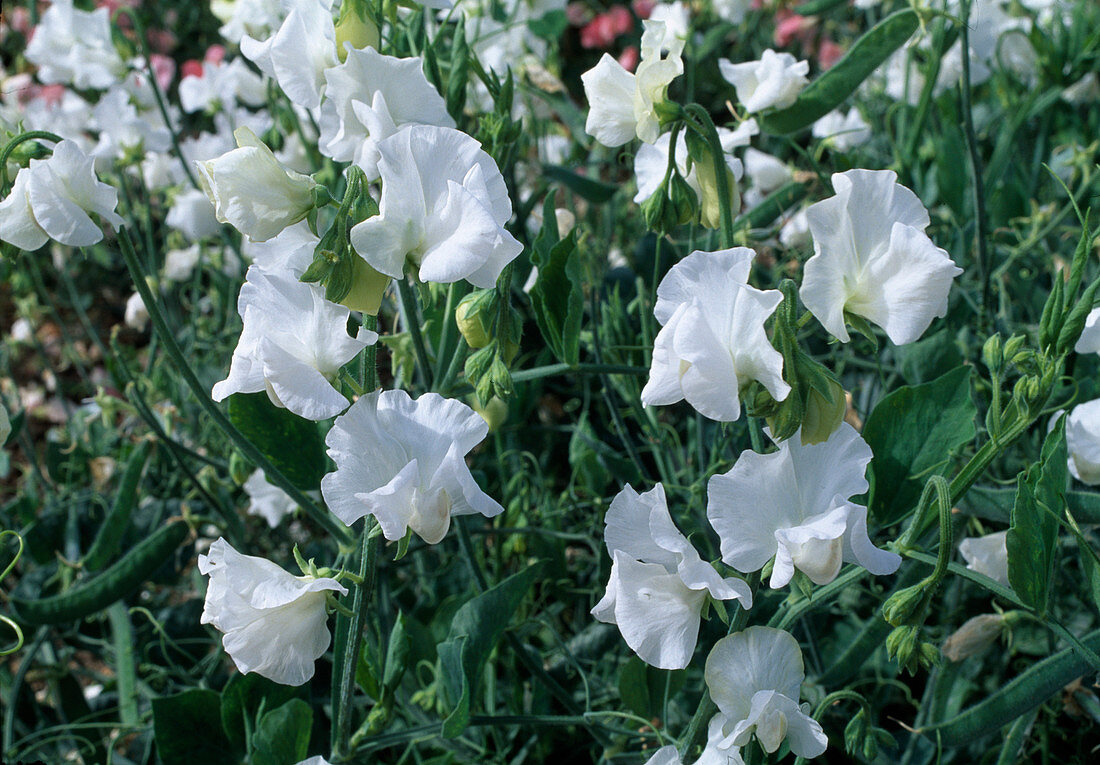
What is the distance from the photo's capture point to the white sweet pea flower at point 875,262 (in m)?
0.49

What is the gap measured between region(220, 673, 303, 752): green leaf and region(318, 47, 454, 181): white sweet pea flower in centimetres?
43

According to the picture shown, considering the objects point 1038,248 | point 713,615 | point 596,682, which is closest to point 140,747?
point 596,682

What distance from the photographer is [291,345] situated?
1.77ft

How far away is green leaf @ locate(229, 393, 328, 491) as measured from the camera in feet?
2.42

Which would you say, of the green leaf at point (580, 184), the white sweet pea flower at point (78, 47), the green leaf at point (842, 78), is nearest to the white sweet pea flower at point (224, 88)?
the white sweet pea flower at point (78, 47)

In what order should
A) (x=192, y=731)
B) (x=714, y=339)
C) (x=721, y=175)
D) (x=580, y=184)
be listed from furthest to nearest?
(x=580, y=184) → (x=192, y=731) → (x=721, y=175) → (x=714, y=339)

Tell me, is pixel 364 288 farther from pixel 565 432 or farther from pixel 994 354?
pixel 565 432

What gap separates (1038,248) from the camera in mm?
1212

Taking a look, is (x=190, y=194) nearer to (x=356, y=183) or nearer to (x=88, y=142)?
(x=88, y=142)

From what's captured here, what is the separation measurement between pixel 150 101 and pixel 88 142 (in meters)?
0.26

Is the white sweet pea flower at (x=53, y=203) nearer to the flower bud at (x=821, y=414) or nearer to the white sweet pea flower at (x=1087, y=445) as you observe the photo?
the flower bud at (x=821, y=414)

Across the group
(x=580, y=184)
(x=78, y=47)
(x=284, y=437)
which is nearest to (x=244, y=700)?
(x=284, y=437)

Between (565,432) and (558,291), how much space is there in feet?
2.41

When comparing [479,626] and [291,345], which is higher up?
[291,345]
